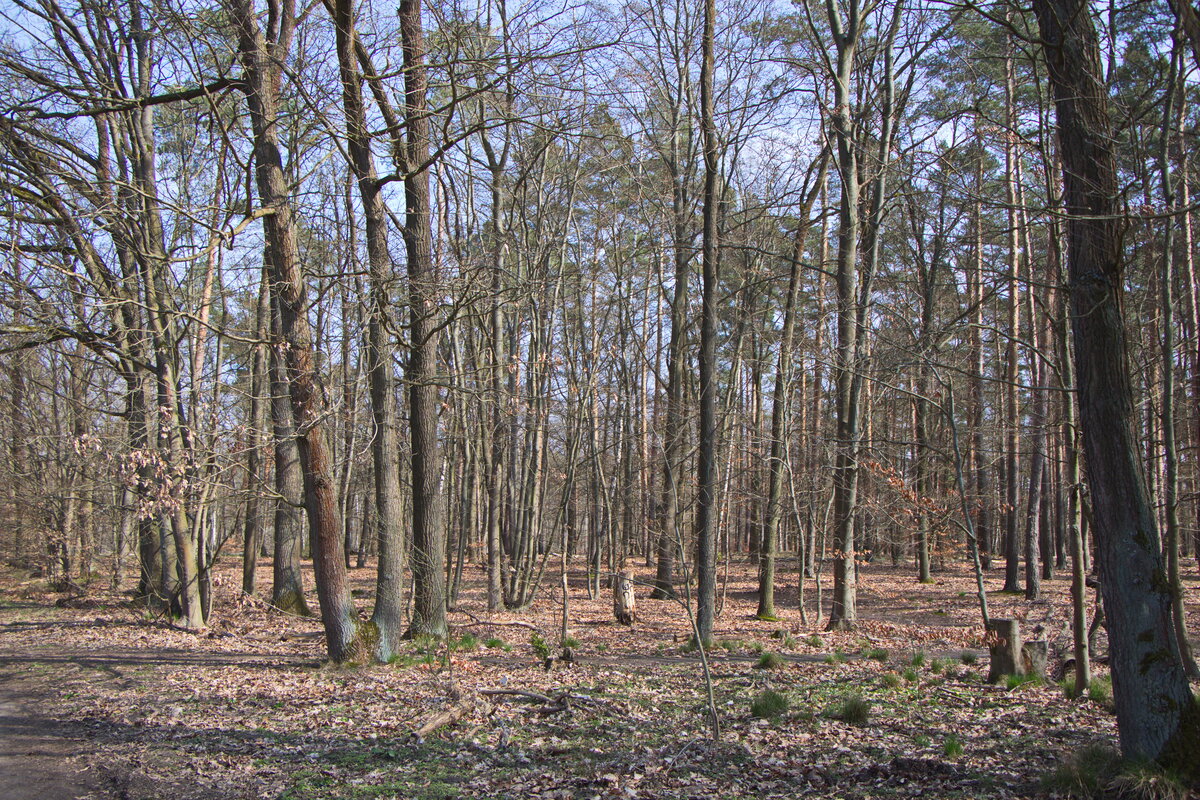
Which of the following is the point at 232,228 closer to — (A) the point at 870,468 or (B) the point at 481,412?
(B) the point at 481,412

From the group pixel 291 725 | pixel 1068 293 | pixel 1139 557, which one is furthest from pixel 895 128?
pixel 291 725

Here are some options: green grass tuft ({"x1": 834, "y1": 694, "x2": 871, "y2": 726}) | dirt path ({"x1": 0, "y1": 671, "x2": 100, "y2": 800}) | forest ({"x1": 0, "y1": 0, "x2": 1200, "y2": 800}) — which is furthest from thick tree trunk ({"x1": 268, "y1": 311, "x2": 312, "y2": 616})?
green grass tuft ({"x1": 834, "y1": 694, "x2": 871, "y2": 726})

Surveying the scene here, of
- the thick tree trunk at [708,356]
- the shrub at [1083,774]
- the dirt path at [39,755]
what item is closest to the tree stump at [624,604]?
the thick tree trunk at [708,356]

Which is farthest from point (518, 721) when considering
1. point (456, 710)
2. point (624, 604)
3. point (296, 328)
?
point (624, 604)

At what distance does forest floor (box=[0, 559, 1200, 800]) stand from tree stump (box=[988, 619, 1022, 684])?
0.29 m

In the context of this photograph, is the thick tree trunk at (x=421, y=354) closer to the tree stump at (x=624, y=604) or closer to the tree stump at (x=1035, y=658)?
the tree stump at (x=624, y=604)

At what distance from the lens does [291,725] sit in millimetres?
6137

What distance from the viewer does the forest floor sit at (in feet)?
15.8

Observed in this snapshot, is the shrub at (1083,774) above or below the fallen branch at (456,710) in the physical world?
above

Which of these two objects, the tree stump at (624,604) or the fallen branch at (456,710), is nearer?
the fallen branch at (456,710)

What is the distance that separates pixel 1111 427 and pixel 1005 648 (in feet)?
12.1

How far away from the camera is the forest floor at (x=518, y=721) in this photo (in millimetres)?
4824

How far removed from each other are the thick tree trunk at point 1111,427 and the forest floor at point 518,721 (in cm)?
86

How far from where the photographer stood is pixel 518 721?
6.23m
